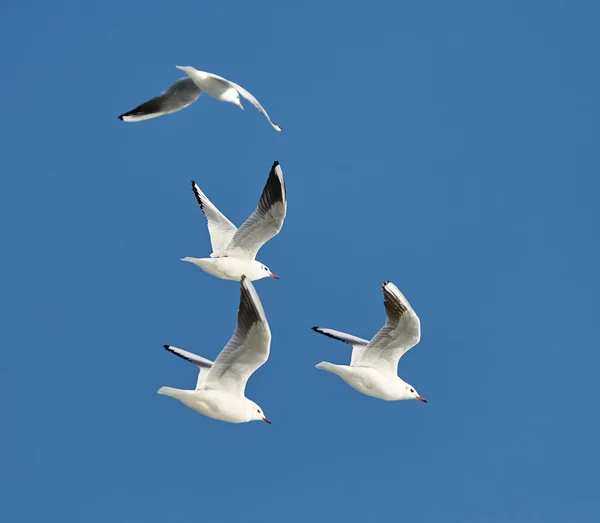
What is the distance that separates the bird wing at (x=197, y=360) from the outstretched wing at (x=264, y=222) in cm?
190

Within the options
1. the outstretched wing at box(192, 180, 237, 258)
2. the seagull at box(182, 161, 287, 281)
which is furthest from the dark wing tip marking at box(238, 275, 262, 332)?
the outstretched wing at box(192, 180, 237, 258)

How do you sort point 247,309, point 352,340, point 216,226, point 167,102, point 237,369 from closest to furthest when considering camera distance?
point 247,309, point 237,369, point 352,340, point 167,102, point 216,226

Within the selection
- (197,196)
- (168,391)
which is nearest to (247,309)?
(168,391)

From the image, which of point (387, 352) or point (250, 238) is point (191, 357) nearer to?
point (250, 238)

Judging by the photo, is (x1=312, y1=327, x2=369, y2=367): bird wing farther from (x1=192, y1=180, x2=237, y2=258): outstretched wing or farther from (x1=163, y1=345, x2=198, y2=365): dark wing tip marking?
(x1=163, y1=345, x2=198, y2=365): dark wing tip marking

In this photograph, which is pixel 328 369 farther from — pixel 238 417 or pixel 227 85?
pixel 227 85

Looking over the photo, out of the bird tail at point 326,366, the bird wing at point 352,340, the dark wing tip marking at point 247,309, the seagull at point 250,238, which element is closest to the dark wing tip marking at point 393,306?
the bird wing at point 352,340

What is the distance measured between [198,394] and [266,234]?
3769 millimetres

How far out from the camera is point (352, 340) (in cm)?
1898

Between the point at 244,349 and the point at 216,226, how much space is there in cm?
471

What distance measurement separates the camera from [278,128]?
1675 cm

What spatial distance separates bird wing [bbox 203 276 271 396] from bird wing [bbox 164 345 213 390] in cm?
29

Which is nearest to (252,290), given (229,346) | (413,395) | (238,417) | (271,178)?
(229,346)

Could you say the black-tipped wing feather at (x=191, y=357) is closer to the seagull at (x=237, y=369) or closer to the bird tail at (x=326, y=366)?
the seagull at (x=237, y=369)
